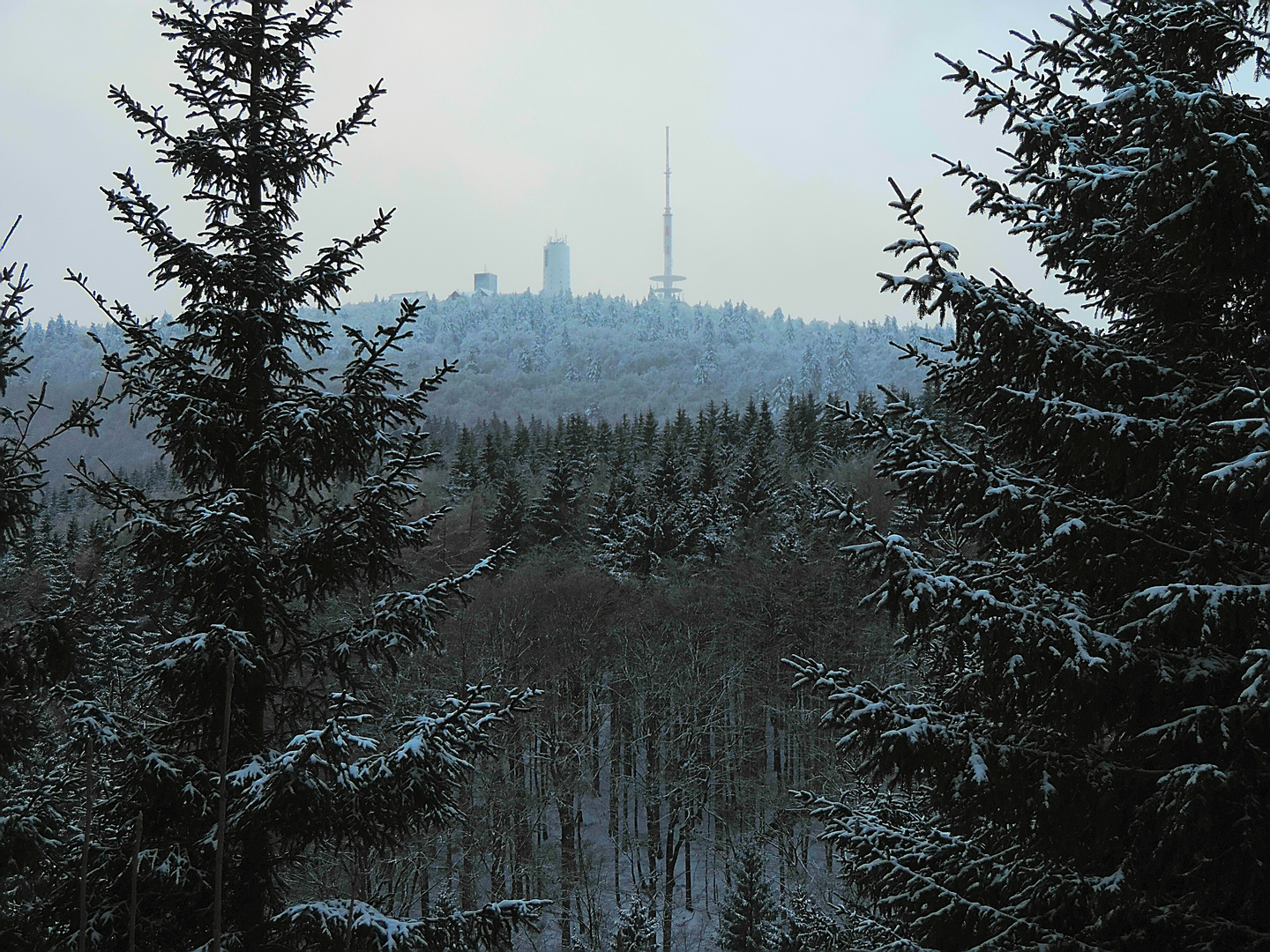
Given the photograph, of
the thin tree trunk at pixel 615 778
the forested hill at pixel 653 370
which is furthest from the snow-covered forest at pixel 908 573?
the forested hill at pixel 653 370

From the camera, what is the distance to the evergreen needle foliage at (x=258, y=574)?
538cm

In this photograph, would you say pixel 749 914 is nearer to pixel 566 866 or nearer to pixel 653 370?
pixel 566 866

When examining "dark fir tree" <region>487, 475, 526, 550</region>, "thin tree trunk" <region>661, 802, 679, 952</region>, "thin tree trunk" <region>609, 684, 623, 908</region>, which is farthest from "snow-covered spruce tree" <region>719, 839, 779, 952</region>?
"dark fir tree" <region>487, 475, 526, 550</region>

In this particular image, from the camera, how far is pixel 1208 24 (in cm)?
488

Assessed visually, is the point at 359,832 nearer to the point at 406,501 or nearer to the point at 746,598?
the point at 406,501

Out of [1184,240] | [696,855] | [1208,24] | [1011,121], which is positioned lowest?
[696,855]

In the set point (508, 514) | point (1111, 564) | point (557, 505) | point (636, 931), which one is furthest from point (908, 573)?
point (557, 505)

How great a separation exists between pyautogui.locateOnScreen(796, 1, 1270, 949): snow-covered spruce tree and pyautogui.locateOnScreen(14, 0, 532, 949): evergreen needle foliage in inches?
116

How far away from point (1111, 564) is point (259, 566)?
5.35 meters

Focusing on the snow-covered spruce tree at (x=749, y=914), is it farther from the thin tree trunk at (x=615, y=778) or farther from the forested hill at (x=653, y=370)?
the forested hill at (x=653, y=370)

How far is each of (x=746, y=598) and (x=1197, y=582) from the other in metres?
29.3

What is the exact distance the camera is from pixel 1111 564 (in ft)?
15.6

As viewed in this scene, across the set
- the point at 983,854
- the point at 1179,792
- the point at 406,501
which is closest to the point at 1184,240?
the point at 1179,792

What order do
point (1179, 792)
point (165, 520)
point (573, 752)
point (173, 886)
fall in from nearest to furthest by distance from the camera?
1. point (1179, 792)
2. point (173, 886)
3. point (165, 520)
4. point (573, 752)
